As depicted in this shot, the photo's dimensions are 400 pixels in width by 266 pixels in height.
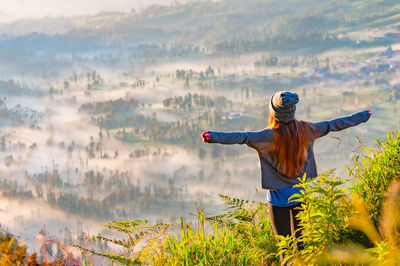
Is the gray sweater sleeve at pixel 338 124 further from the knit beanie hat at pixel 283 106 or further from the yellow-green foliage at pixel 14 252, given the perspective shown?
the yellow-green foliage at pixel 14 252

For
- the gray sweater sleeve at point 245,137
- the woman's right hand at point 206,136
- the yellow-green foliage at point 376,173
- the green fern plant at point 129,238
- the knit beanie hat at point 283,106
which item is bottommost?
the green fern plant at point 129,238

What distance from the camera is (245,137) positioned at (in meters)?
5.57

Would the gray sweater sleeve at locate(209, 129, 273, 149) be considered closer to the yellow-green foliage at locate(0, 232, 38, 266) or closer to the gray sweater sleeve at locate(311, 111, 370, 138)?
the gray sweater sleeve at locate(311, 111, 370, 138)

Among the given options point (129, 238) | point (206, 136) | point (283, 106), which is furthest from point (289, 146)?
point (129, 238)

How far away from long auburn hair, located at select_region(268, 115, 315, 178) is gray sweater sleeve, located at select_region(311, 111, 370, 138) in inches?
11.8

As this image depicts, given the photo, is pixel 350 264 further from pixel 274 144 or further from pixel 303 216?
pixel 274 144

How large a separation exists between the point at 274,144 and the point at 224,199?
124cm

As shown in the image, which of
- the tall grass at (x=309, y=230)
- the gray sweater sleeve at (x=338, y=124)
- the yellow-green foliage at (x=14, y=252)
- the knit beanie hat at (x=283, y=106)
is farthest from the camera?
the gray sweater sleeve at (x=338, y=124)

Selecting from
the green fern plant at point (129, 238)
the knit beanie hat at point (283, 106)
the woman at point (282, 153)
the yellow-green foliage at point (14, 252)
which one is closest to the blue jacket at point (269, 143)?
the woman at point (282, 153)

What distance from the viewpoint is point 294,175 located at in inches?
231

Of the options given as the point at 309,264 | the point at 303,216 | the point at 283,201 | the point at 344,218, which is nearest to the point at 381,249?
the point at 309,264

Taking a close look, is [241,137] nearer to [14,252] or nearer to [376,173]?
[376,173]

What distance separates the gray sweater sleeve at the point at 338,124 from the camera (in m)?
6.09

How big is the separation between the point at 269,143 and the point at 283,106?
472 mm
